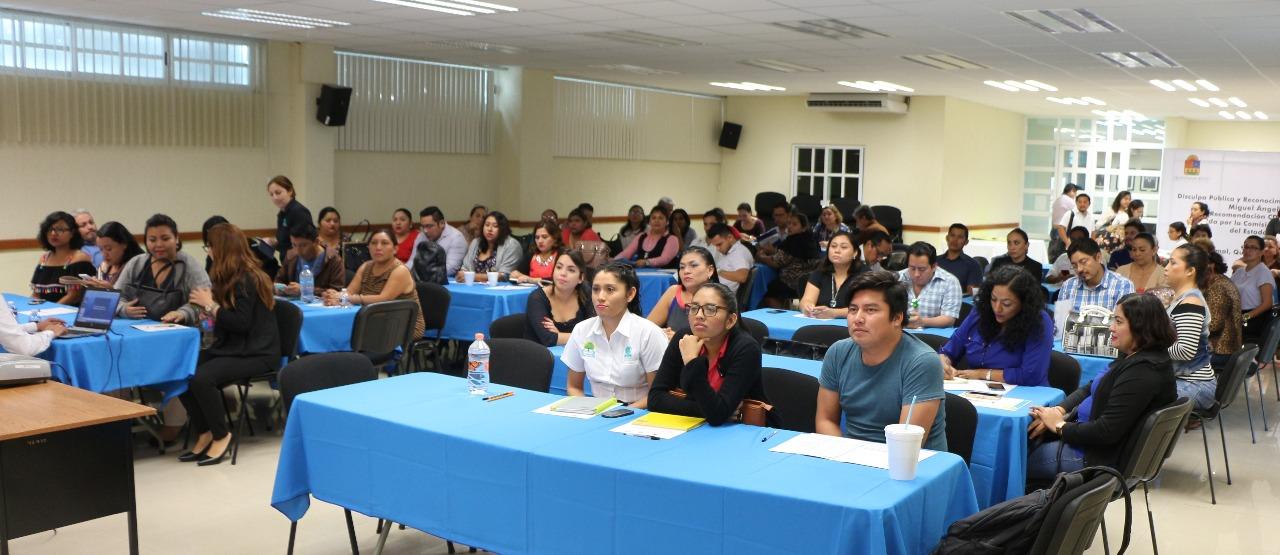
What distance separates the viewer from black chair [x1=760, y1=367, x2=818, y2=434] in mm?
4000

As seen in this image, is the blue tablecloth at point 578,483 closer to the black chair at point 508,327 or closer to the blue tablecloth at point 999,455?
the blue tablecloth at point 999,455

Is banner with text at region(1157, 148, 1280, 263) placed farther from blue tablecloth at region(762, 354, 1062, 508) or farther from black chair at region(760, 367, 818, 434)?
black chair at region(760, 367, 818, 434)

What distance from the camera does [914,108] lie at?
647 inches

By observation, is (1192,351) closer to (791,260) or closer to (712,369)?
(712,369)

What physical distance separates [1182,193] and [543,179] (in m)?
8.16

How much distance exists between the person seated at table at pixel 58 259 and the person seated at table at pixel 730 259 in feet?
16.1

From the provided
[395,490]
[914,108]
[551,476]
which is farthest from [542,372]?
[914,108]

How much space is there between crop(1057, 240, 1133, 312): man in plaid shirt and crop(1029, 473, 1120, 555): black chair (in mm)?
3215

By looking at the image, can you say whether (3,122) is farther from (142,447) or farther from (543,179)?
(543,179)

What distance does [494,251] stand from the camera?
28.7 ft

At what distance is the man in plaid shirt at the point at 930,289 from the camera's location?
21.1 ft

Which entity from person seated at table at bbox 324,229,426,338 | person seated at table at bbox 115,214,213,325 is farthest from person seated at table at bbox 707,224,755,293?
person seated at table at bbox 115,214,213,325

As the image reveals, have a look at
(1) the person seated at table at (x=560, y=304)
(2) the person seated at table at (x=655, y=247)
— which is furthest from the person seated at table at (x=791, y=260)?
(1) the person seated at table at (x=560, y=304)

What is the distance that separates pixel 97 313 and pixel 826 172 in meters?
13.5
